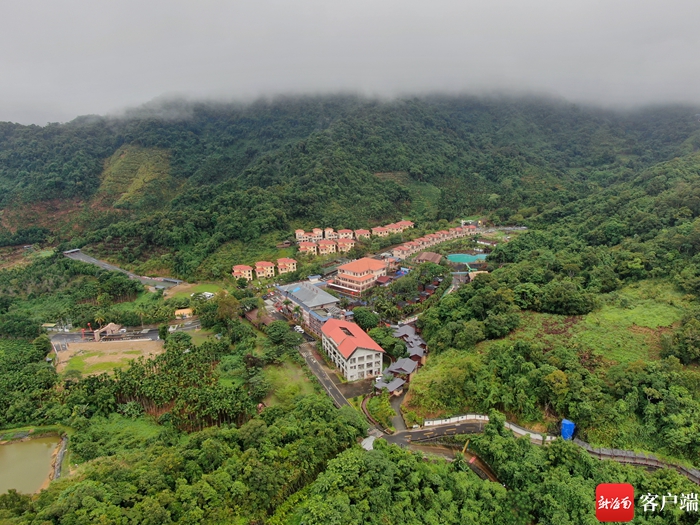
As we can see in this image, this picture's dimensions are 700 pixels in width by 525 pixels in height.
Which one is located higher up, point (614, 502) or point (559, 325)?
point (559, 325)

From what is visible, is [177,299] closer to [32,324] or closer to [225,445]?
[32,324]

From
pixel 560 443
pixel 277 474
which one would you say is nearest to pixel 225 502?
pixel 277 474

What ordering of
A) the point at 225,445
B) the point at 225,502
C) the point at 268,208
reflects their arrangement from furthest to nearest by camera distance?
1. the point at 268,208
2. the point at 225,445
3. the point at 225,502

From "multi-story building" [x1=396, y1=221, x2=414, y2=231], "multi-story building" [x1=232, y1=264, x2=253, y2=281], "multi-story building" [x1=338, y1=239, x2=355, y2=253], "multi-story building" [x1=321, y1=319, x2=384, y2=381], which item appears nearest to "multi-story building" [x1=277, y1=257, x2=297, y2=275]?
"multi-story building" [x1=232, y1=264, x2=253, y2=281]

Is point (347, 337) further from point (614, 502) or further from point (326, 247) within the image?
point (326, 247)

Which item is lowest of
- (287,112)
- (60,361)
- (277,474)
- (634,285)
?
(60,361)

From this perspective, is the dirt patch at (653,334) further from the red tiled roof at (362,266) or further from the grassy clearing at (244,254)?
the grassy clearing at (244,254)

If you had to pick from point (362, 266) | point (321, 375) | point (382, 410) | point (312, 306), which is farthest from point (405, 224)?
point (382, 410)
